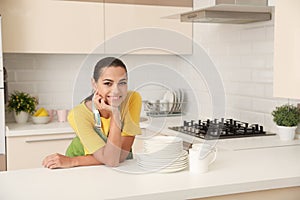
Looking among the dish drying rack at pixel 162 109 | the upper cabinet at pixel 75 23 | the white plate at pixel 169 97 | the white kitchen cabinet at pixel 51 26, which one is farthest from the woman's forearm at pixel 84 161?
the white plate at pixel 169 97

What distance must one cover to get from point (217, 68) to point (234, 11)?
0.68 metres

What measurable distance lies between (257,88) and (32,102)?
5.25 feet

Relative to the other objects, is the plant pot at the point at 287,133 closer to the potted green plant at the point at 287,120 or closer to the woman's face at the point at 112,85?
the potted green plant at the point at 287,120

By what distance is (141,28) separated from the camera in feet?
10.7

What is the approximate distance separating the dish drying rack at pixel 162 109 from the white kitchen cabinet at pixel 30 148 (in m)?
0.79

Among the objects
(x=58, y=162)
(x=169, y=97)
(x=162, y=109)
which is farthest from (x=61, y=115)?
(x=58, y=162)

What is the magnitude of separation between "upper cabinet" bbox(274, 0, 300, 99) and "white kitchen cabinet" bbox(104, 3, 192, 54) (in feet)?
5.24

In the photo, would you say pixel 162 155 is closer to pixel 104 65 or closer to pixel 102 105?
pixel 102 105

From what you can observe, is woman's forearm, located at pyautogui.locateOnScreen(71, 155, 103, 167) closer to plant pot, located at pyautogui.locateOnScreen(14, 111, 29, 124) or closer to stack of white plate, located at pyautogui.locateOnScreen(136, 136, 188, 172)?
stack of white plate, located at pyautogui.locateOnScreen(136, 136, 188, 172)

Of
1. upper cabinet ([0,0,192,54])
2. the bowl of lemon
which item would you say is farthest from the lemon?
upper cabinet ([0,0,192,54])

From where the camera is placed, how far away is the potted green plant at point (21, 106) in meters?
3.03

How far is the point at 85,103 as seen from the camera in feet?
5.48

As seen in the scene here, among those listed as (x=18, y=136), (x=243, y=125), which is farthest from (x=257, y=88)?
(x=18, y=136)

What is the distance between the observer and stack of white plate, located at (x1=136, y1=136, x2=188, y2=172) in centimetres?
154
